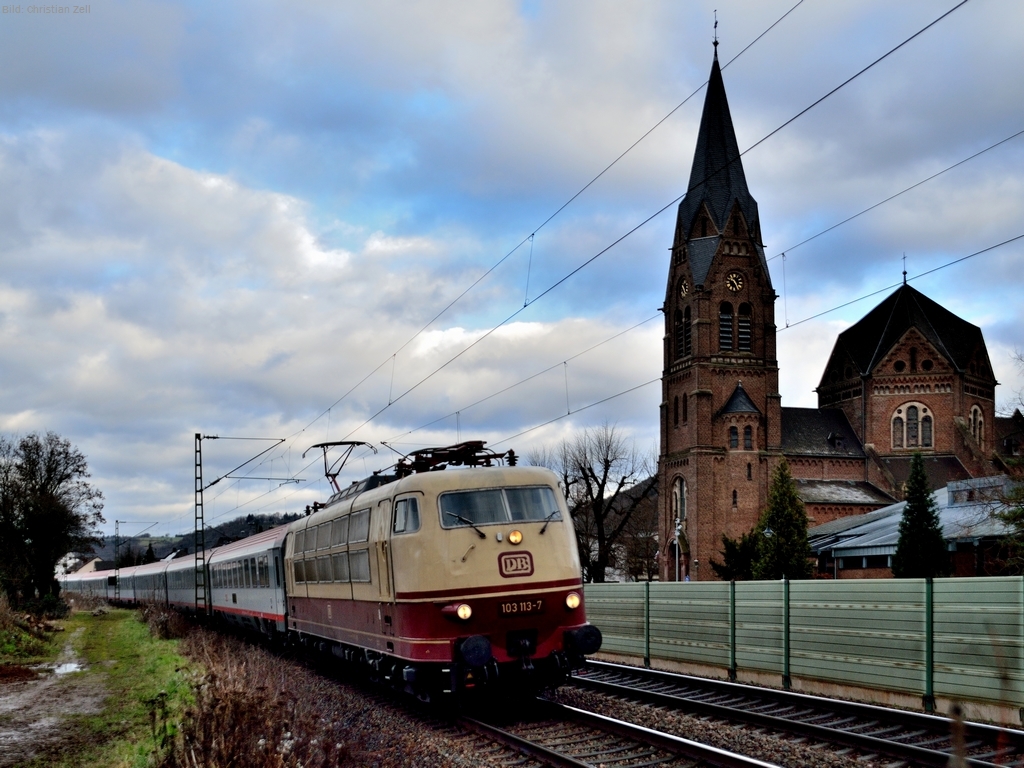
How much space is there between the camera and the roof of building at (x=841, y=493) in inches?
2785

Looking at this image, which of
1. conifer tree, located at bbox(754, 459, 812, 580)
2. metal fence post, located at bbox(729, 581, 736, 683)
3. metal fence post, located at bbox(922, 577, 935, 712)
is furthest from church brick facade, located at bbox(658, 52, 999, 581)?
metal fence post, located at bbox(922, 577, 935, 712)

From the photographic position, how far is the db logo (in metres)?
12.7

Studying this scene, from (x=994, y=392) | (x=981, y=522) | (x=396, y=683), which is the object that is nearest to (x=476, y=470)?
(x=396, y=683)

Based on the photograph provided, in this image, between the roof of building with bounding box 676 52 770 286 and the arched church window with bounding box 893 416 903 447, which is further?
the arched church window with bounding box 893 416 903 447

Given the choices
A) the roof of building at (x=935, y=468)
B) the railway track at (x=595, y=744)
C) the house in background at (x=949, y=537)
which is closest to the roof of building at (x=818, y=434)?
the roof of building at (x=935, y=468)

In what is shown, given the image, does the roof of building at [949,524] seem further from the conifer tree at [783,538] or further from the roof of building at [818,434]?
the roof of building at [818,434]

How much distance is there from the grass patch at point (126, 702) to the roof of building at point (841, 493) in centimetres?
5120

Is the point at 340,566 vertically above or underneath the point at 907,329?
underneath

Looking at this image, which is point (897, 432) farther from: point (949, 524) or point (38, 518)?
point (38, 518)

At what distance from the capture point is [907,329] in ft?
252

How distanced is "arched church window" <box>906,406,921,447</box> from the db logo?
69.9 meters

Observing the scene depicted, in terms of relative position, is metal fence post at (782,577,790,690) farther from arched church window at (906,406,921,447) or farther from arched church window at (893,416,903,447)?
arched church window at (906,406,921,447)

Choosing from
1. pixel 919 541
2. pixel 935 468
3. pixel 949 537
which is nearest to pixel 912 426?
pixel 935 468

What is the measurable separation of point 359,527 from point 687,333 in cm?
6033
